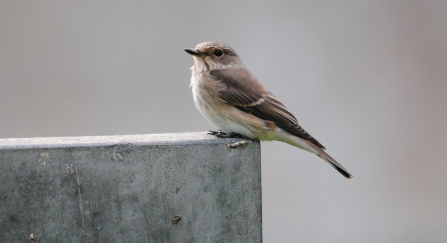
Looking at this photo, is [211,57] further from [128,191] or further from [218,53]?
[128,191]

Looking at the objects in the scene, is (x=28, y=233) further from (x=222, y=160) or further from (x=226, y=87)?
(x=226, y=87)

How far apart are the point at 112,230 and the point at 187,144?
1.87 ft

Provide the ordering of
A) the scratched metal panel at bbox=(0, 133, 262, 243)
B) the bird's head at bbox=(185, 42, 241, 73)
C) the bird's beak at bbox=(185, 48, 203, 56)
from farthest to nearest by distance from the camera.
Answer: the bird's head at bbox=(185, 42, 241, 73), the bird's beak at bbox=(185, 48, 203, 56), the scratched metal panel at bbox=(0, 133, 262, 243)

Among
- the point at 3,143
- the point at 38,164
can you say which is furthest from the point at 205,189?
the point at 3,143

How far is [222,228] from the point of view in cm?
344

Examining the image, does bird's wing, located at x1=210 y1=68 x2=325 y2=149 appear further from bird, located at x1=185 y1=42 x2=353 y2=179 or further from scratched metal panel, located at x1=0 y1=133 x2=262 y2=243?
scratched metal panel, located at x1=0 y1=133 x2=262 y2=243

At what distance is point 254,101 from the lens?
16.2ft

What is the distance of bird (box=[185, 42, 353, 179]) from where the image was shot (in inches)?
187

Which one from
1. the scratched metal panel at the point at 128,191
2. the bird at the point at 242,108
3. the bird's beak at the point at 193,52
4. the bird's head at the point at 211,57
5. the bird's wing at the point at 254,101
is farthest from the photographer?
the bird's head at the point at 211,57

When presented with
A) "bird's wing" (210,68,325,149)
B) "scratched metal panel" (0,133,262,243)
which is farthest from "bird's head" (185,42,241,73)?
"scratched metal panel" (0,133,262,243)

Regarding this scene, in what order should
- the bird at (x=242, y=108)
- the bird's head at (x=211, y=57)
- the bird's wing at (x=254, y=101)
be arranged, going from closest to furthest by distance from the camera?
the bird at (x=242, y=108)
the bird's wing at (x=254, y=101)
the bird's head at (x=211, y=57)

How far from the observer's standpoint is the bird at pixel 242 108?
4738 millimetres

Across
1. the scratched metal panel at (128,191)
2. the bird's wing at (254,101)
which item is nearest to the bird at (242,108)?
the bird's wing at (254,101)

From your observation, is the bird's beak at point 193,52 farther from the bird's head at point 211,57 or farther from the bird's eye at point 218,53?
the bird's eye at point 218,53
